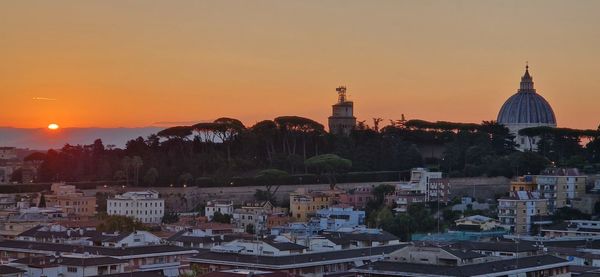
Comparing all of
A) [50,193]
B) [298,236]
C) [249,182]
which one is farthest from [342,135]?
[298,236]

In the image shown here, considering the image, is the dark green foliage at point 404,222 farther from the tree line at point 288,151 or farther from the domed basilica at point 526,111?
the domed basilica at point 526,111

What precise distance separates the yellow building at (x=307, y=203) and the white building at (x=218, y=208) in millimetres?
2129

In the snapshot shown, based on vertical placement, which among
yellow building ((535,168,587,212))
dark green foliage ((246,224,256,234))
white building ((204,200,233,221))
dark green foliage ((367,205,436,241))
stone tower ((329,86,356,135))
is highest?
stone tower ((329,86,356,135))

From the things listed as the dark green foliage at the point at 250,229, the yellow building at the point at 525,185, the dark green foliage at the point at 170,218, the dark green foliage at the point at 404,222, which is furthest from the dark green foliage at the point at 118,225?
the yellow building at the point at 525,185

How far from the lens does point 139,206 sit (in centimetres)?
4306

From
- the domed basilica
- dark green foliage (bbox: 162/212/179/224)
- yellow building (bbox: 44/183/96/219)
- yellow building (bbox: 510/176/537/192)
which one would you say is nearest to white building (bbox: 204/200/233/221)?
dark green foliage (bbox: 162/212/179/224)

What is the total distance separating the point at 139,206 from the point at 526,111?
822 inches

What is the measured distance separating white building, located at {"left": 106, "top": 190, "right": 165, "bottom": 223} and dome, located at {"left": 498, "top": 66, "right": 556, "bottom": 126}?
19.6 metres

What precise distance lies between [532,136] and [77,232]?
25.9 metres

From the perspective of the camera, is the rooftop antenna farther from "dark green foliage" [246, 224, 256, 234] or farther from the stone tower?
"dark green foliage" [246, 224, 256, 234]

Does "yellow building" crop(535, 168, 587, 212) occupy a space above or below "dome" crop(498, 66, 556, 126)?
below

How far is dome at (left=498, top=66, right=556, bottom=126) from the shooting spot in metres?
56.2

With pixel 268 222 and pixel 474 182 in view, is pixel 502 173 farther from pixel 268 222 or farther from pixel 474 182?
pixel 268 222

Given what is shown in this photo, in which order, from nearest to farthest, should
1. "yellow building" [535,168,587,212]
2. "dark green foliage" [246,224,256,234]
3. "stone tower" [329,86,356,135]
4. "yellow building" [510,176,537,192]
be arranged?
"dark green foliage" [246,224,256,234] < "yellow building" [535,168,587,212] < "yellow building" [510,176,537,192] < "stone tower" [329,86,356,135]
